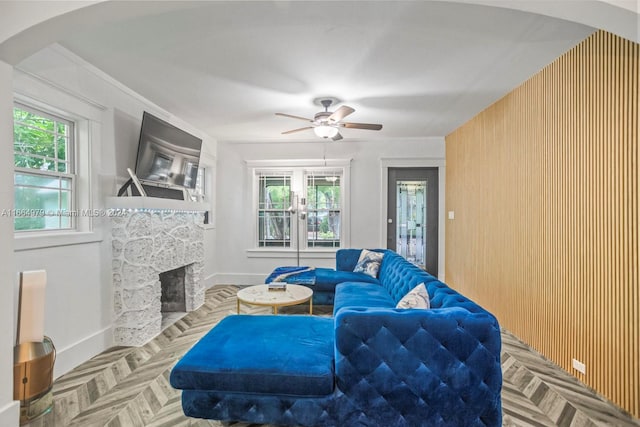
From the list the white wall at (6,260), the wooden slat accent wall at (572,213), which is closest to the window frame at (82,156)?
the white wall at (6,260)

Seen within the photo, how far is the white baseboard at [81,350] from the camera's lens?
8.26ft

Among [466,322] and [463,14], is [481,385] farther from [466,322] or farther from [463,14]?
[463,14]

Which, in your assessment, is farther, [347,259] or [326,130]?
[347,259]

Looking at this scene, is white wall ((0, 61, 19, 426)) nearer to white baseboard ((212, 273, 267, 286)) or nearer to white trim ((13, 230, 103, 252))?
white trim ((13, 230, 103, 252))

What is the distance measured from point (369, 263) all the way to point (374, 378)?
2628 millimetres

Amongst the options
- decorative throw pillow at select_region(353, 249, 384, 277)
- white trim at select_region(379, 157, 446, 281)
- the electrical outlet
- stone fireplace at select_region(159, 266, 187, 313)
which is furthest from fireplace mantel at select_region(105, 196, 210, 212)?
the electrical outlet

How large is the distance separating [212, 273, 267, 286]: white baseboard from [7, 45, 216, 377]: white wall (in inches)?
104

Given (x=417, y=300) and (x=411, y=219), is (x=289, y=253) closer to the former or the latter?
(x=411, y=219)

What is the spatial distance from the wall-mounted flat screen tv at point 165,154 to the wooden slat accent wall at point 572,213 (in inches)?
155

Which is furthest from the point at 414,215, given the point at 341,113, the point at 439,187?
the point at 341,113

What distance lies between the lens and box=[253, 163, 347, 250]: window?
5.65m

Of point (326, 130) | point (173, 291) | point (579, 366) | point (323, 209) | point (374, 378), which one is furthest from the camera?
point (323, 209)

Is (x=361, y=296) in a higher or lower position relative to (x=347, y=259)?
lower

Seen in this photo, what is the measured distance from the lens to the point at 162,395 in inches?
88.8
